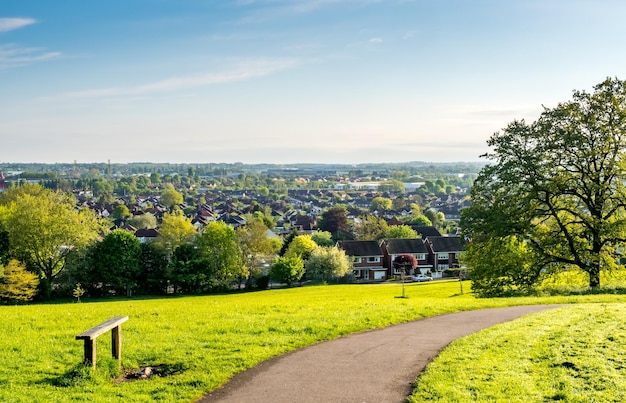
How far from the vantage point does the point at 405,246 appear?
81688 millimetres

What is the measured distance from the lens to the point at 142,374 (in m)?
11.2

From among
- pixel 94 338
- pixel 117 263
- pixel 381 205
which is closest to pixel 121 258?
pixel 117 263

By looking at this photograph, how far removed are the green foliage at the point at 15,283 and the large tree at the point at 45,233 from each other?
4460 millimetres

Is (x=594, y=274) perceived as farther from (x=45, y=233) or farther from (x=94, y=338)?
(x=45, y=233)

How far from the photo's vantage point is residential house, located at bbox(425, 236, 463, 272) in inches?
3295

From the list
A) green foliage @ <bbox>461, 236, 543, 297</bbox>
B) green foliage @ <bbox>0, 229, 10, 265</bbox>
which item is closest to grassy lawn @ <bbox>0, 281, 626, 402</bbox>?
green foliage @ <bbox>461, 236, 543, 297</bbox>

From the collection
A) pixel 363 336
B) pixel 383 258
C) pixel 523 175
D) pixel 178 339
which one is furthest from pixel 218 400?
pixel 383 258

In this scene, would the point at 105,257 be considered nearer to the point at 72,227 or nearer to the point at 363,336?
the point at 72,227

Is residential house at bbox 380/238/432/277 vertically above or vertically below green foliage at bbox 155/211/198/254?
below

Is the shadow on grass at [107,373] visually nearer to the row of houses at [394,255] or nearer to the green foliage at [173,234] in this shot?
the green foliage at [173,234]

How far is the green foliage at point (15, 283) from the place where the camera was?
1748 inches

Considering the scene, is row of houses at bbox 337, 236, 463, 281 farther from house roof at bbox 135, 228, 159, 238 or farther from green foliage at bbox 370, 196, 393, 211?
green foliage at bbox 370, 196, 393, 211

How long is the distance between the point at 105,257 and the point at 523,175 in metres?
42.9

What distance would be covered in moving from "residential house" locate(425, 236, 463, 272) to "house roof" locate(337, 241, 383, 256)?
30.0 feet
